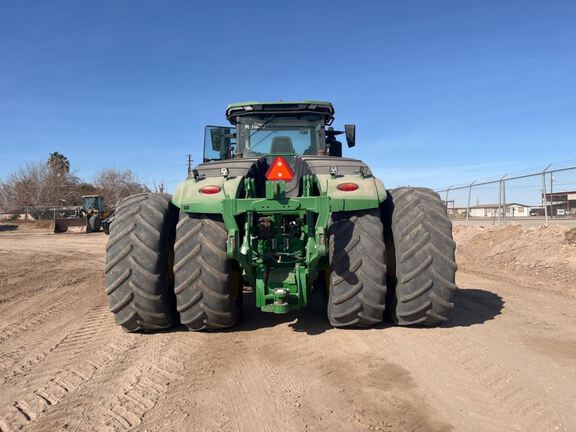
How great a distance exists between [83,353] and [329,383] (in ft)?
7.87

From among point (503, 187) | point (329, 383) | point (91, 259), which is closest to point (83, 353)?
point (329, 383)

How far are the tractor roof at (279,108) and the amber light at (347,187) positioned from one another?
2260mm

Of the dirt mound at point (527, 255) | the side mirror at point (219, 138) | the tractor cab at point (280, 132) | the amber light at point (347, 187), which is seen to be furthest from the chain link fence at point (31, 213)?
the amber light at point (347, 187)

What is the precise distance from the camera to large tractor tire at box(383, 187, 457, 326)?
14.1 ft

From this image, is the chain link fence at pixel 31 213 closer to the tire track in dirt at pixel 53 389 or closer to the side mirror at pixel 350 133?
the side mirror at pixel 350 133

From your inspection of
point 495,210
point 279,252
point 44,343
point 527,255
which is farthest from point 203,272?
point 495,210

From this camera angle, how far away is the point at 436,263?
14.1 ft

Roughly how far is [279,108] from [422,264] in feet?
10.6

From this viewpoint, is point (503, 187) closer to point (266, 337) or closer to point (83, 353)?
point (266, 337)

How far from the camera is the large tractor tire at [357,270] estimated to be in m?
4.27

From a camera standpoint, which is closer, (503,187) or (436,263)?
(436,263)

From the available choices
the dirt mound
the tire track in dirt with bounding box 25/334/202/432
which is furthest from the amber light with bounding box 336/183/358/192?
the dirt mound

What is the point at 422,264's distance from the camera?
4.29 m

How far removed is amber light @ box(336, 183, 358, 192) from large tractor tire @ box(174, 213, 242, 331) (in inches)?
48.5
